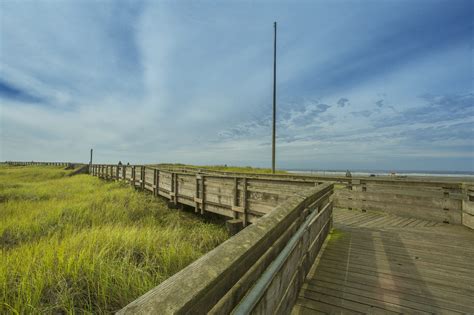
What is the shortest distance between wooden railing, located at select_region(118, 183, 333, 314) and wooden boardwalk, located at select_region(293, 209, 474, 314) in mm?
826

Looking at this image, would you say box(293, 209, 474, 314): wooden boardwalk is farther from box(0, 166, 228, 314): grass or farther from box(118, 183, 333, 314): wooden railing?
box(0, 166, 228, 314): grass

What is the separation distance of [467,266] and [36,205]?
12.7 metres

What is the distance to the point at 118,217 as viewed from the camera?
324 inches

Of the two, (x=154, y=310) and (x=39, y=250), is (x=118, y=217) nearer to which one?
(x=39, y=250)

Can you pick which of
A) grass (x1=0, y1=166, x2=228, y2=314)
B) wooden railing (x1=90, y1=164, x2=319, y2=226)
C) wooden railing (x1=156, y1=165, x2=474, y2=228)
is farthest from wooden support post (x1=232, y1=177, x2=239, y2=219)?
wooden railing (x1=156, y1=165, x2=474, y2=228)

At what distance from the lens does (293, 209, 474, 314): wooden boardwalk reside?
2707 millimetres

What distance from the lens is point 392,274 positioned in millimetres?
3432

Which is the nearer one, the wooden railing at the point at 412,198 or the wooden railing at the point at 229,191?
the wooden railing at the point at 229,191


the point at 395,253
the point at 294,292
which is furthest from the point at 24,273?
the point at 395,253

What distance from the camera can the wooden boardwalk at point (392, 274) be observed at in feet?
8.88

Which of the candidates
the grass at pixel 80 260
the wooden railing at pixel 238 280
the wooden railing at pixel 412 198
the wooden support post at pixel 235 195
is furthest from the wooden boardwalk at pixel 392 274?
the wooden support post at pixel 235 195

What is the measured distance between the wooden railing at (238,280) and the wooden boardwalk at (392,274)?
0.83 meters

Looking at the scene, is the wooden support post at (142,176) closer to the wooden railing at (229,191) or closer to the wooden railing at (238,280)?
the wooden railing at (229,191)

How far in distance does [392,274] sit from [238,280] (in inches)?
127
